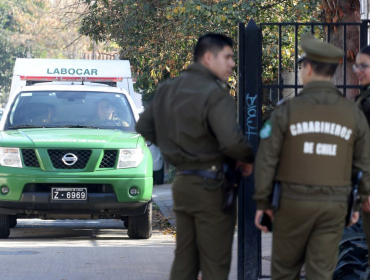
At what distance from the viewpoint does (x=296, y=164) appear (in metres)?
4.30

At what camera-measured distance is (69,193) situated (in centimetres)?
868

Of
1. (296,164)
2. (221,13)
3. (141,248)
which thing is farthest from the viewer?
(221,13)

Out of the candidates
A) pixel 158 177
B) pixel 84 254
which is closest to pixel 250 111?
pixel 84 254

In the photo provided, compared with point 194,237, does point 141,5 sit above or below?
above

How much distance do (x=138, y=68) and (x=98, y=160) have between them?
1213 centimetres

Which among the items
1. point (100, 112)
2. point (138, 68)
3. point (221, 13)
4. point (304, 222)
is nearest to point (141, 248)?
point (100, 112)

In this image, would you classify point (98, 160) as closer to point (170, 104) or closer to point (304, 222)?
point (170, 104)

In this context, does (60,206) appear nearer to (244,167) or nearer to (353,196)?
(244,167)

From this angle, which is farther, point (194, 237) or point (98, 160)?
point (98, 160)

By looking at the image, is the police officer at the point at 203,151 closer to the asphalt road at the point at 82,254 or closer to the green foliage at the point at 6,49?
the asphalt road at the point at 82,254

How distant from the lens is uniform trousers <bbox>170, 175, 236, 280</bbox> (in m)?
4.57

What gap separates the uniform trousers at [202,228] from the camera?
457 cm

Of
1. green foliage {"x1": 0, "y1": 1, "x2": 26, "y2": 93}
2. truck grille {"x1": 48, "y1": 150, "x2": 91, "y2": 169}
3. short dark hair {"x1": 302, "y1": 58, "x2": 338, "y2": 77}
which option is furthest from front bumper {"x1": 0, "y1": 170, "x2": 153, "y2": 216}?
green foliage {"x1": 0, "y1": 1, "x2": 26, "y2": 93}

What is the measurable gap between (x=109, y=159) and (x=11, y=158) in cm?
115
